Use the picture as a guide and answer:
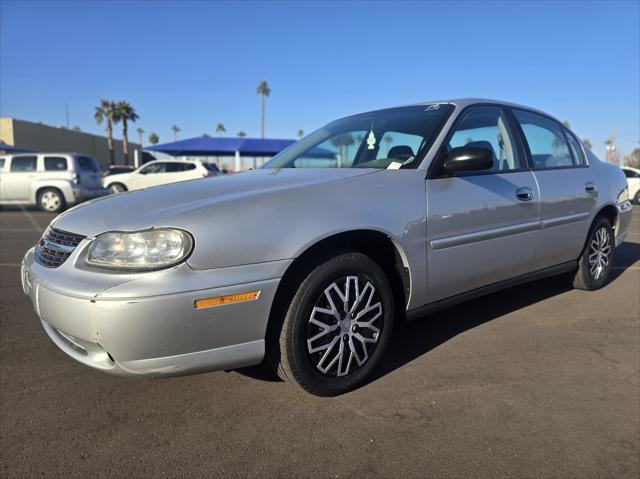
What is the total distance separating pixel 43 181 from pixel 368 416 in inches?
532

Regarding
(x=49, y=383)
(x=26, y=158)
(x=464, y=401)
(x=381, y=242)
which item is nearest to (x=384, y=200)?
(x=381, y=242)

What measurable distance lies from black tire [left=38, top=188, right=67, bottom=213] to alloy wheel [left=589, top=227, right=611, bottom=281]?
42.8 ft

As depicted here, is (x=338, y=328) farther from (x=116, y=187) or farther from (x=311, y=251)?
(x=116, y=187)

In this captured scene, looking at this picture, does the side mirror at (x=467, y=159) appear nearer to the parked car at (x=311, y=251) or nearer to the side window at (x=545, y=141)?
the parked car at (x=311, y=251)

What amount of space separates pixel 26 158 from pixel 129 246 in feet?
44.8

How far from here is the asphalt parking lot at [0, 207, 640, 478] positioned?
188 centimetres

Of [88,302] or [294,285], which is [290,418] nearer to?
[294,285]

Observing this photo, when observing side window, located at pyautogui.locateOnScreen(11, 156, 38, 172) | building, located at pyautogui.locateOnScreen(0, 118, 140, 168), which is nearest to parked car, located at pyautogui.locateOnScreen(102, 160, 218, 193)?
side window, located at pyautogui.locateOnScreen(11, 156, 38, 172)

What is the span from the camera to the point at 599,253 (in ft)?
14.1

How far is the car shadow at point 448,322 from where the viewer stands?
9.13 ft

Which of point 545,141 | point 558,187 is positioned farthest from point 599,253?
point 545,141

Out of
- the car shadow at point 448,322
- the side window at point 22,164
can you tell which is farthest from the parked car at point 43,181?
the car shadow at point 448,322

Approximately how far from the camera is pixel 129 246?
79.0 inches

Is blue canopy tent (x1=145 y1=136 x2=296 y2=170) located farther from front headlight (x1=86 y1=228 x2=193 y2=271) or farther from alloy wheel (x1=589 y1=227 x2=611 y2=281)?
front headlight (x1=86 y1=228 x2=193 y2=271)
